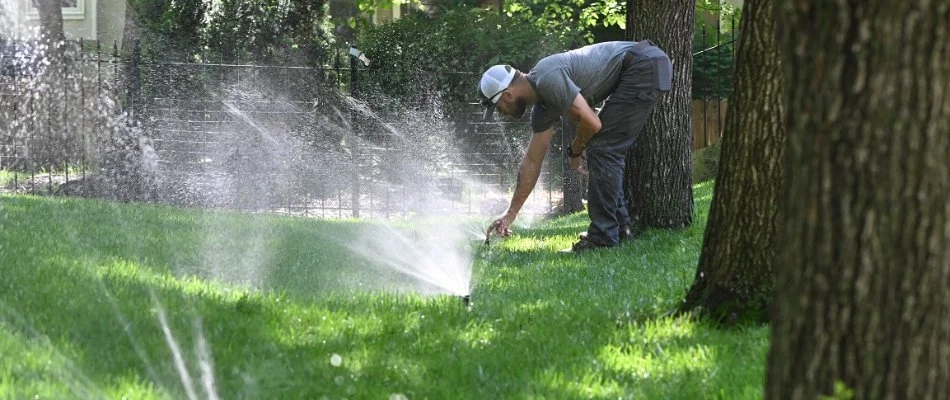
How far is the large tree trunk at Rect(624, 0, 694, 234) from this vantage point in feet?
28.7

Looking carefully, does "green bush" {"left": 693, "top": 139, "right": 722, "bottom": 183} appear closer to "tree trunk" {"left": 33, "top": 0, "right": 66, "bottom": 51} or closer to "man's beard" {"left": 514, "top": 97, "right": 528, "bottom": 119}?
"man's beard" {"left": 514, "top": 97, "right": 528, "bottom": 119}

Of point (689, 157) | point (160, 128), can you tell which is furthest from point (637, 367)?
point (160, 128)

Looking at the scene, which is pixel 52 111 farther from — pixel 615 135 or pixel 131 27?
pixel 615 135

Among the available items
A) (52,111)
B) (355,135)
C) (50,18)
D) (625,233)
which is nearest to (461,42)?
(355,135)

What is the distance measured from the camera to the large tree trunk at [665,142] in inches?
345

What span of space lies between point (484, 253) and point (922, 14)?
574cm

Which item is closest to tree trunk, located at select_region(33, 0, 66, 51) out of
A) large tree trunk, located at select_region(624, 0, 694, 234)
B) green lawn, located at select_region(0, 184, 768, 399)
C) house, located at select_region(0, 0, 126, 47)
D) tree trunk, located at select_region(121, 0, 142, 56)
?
tree trunk, located at select_region(121, 0, 142, 56)

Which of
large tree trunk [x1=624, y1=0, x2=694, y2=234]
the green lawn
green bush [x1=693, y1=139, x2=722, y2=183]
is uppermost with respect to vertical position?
large tree trunk [x1=624, y1=0, x2=694, y2=234]

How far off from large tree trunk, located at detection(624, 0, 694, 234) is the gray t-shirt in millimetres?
1044

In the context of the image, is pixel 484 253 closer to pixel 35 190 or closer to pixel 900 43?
pixel 900 43

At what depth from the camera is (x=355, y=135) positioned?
14.5 metres

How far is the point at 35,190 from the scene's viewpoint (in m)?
14.0

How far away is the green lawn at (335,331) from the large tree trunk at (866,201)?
135 cm

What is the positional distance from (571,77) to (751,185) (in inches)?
119
